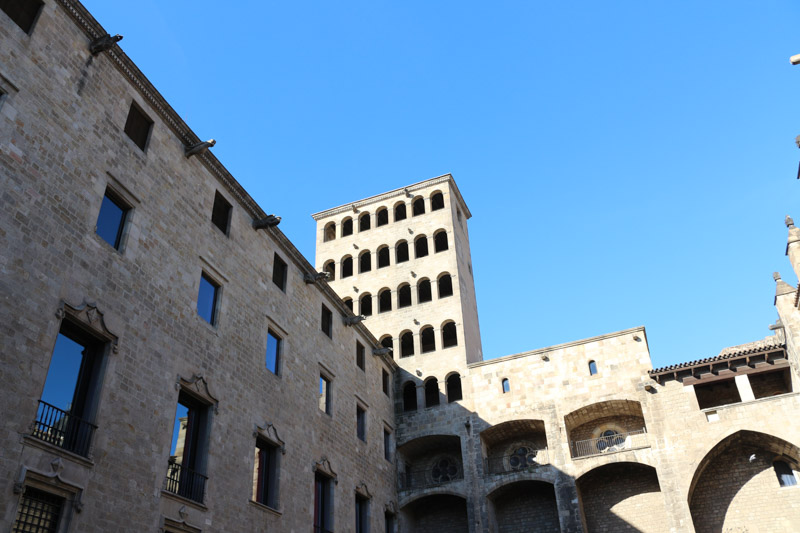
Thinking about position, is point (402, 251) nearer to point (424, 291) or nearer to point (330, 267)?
point (424, 291)

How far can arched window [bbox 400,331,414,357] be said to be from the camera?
3419 centimetres

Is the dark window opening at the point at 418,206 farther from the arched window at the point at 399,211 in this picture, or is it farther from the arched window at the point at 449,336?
the arched window at the point at 449,336

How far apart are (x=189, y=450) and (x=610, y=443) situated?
725 inches

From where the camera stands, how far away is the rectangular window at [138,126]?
17.0 m

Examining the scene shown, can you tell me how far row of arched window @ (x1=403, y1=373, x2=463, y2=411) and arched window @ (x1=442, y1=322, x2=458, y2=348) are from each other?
9.72ft

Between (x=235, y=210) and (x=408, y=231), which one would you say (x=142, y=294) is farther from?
(x=408, y=231)

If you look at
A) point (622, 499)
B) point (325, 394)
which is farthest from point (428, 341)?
point (622, 499)

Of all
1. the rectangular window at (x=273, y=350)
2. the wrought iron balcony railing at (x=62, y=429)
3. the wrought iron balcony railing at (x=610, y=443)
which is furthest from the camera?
the wrought iron balcony railing at (x=610, y=443)

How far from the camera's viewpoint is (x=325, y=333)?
82.5ft

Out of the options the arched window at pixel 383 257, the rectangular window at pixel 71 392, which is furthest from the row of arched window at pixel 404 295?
the rectangular window at pixel 71 392

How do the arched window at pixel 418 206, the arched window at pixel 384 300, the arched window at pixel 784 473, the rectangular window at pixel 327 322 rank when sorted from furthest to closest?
the arched window at pixel 418 206, the arched window at pixel 384 300, the rectangular window at pixel 327 322, the arched window at pixel 784 473

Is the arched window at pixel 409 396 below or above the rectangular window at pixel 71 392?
above

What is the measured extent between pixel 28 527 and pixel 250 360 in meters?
8.27

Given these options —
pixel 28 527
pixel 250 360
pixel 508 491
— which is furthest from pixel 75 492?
pixel 508 491
